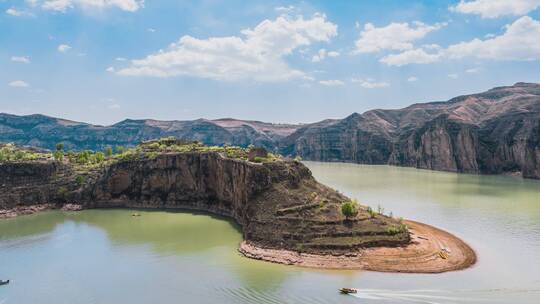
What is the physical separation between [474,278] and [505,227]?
96.0 ft

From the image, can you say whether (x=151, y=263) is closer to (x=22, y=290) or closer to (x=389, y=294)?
(x=22, y=290)

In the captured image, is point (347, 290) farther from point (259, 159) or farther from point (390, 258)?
point (259, 159)

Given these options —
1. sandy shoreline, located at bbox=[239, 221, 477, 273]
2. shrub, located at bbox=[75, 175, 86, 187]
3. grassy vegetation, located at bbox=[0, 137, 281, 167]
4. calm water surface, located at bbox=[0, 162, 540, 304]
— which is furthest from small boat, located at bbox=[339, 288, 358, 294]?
shrub, located at bbox=[75, 175, 86, 187]

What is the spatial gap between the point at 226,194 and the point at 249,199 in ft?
55.4

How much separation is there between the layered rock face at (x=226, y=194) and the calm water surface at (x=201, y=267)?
206 inches

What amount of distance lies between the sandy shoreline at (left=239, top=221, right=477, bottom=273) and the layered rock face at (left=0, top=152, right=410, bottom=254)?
1.41m

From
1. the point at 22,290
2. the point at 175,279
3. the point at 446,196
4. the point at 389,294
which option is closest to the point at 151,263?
the point at 175,279

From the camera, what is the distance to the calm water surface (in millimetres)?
42781

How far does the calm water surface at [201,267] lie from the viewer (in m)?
42.8

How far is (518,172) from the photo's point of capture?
168 m

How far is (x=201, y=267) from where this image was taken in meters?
51.0

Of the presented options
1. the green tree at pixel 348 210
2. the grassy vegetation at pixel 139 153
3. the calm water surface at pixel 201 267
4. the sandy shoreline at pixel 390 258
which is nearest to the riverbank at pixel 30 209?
the calm water surface at pixel 201 267

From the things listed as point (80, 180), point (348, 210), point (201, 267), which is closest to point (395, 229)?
point (348, 210)

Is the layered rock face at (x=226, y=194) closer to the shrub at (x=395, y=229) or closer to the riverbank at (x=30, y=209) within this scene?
the shrub at (x=395, y=229)
